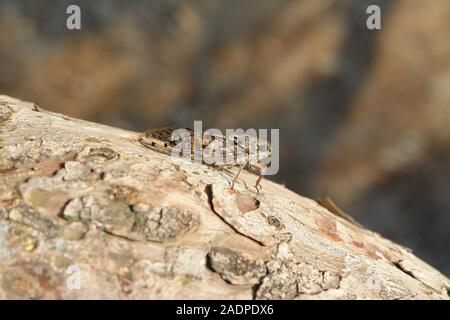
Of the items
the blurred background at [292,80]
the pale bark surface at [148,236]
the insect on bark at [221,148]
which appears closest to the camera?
the pale bark surface at [148,236]

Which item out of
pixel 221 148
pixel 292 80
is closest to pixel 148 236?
pixel 221 148

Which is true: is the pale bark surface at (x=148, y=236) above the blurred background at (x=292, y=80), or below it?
below

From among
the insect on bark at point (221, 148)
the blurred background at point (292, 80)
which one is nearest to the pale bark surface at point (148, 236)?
the insect on bark at point (221, 148)

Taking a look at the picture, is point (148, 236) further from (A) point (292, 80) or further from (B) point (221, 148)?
(A) point (292, 80)

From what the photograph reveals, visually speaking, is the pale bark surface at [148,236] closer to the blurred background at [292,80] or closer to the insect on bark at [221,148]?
the insect on bark at [221,148]

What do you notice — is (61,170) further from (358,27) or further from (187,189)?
(358,27)

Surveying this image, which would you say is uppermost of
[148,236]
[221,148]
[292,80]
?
[292,80]
